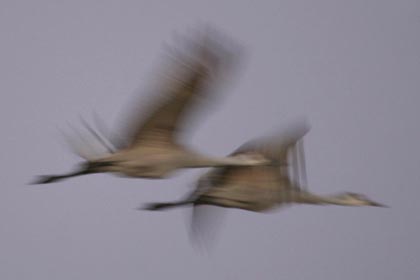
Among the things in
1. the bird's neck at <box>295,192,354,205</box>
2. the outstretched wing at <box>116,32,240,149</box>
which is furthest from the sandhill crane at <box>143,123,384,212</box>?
the outstretched wing at <box>116,32,240,149</box>

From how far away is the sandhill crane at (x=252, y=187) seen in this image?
1.13m

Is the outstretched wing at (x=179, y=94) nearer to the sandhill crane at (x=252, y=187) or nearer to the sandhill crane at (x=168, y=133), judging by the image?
the sandhill crane at (x=168, y=133)

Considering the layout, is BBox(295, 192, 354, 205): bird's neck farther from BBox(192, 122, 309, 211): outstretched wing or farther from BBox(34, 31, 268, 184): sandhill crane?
BBox(34, 31, 268, 184): sandhill crane

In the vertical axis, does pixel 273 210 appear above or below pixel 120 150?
below

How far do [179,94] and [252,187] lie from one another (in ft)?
0.81

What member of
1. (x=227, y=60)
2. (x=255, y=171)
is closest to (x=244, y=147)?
(x=255, y=171)

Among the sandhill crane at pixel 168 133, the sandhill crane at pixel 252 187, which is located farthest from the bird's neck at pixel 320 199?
the sandhill crane at pixel 168 133

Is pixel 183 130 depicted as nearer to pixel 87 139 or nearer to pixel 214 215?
pixel 87 139

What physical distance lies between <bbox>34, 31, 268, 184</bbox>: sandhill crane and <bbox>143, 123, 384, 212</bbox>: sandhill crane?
0.25 feet

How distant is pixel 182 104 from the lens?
975 mm

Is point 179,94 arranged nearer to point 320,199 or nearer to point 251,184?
point 251,184

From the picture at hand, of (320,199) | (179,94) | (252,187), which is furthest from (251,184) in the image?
(179,94)

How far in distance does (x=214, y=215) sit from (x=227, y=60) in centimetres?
45

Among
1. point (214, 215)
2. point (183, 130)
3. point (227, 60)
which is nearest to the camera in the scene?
point (227, 60)
